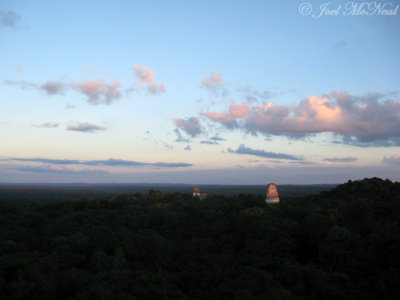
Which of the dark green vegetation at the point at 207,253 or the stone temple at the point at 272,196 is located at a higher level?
the stone temple at the point at 272,196

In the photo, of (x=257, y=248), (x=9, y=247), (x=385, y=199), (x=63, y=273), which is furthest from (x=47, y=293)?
(x=385, y=199)

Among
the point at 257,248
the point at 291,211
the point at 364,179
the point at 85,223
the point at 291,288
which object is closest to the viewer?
the point at 291,288

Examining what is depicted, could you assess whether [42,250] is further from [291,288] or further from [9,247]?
[291,288]

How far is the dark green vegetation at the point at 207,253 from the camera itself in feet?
49.4

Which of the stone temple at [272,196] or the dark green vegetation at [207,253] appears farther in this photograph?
the stone temple at [272,196]

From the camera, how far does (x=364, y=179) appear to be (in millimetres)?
42406

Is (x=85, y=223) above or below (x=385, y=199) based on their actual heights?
below

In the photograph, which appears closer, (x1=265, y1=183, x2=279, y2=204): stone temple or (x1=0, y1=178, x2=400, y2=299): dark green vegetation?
(x1=0, y1=178, x2=400, y2=299): dark green vegetation

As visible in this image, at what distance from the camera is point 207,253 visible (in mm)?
22047

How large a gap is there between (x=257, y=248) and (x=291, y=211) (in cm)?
1202

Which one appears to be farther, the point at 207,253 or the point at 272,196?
the point at 272,196

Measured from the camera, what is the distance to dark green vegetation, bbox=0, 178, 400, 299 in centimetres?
1506

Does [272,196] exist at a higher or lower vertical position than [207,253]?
higher

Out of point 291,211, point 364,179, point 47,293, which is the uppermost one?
point 364,179
